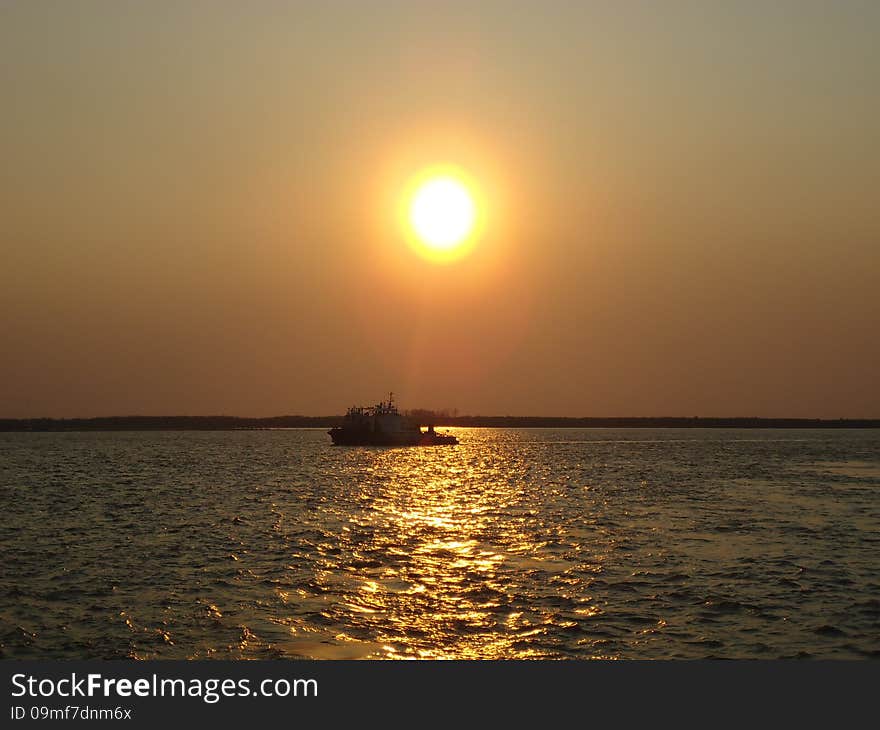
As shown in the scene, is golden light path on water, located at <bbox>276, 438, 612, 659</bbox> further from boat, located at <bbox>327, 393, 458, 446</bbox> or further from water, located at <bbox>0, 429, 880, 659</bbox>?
boat, located at <bbox>327, 393, 458, 446</bbox>

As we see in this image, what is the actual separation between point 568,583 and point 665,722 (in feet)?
52.2

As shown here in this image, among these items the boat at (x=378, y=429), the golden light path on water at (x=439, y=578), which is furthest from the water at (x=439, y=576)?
the boat at (x=378, y=429)

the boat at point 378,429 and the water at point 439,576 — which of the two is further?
the boat at point 378,429

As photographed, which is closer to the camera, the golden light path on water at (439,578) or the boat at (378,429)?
the golden light path on water at (439,578)

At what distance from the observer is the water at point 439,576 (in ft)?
72.0

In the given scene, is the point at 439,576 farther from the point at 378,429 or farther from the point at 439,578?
the point at 378,429

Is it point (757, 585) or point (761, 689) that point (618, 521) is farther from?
point (761, 689)

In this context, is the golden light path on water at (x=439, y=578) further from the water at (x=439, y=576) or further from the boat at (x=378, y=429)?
the boat at (x=378, y=429)

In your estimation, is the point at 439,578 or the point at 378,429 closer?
the point at 439,578

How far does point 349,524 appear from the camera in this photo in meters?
47.7

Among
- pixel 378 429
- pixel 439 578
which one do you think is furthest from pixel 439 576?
pixel 378 429

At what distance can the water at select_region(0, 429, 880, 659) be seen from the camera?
72.0ft

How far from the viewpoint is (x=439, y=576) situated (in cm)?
3058

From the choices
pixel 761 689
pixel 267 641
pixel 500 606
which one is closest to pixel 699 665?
pixel 761 689
